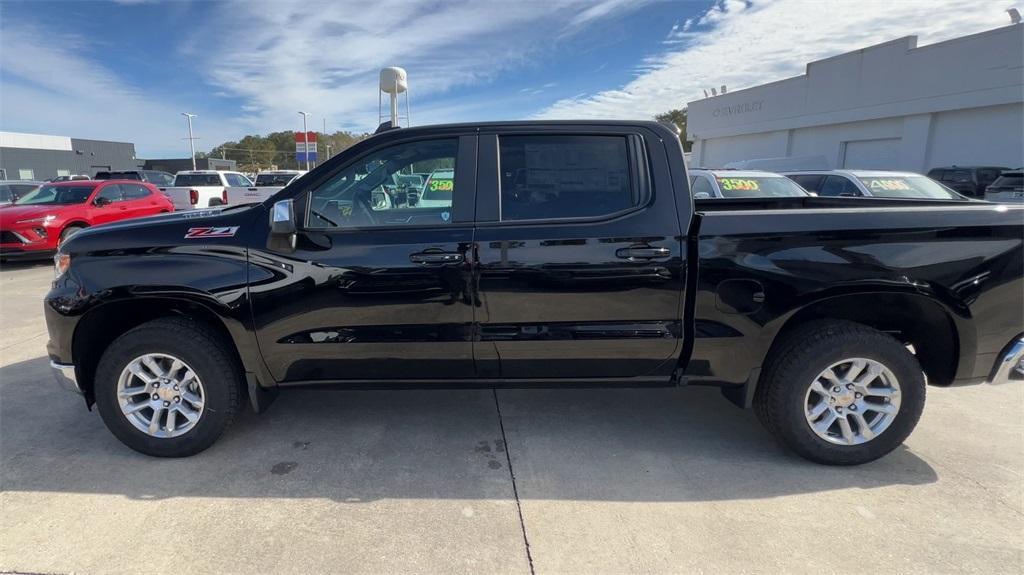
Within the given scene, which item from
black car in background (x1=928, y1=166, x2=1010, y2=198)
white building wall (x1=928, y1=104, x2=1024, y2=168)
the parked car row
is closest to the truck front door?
the parked car row

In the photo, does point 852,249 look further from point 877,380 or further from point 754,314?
point 877,380

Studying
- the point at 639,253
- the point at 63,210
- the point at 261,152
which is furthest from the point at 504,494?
the point at 261,152

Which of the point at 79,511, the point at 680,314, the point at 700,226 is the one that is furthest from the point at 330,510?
the point at 700,226

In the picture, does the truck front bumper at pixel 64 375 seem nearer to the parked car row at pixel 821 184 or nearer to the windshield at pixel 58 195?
the parked car row at pixel 821 184

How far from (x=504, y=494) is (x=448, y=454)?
527 mm

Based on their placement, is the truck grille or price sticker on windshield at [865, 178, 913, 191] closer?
price sticker on windshield at [865, 178, 913, 191]

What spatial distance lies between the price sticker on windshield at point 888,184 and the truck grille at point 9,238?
Result: 14.2 metres

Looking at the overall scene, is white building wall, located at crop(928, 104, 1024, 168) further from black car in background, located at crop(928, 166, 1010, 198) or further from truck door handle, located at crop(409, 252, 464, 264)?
truck door handle, located at crop(409, 252, 464, 264)

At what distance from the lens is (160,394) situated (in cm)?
311

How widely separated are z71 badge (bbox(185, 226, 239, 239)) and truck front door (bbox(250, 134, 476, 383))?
17 cm

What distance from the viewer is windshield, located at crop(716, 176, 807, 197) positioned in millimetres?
8469

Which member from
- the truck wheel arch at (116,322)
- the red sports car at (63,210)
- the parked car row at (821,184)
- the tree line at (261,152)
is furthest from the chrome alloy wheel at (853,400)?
the tree line at (261,152)

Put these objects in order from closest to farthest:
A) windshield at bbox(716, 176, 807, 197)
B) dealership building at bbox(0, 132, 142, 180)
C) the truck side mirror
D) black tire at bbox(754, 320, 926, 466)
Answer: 1. the truck side mirror
2. black tire at bbox(754, 320, 926, 466)
3. windshield at bbox(716, 176, 807, 197)
4. dealership building at bbox(0, 132, 142, 180)

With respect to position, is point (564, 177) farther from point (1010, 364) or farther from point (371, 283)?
point (1010, 364)
